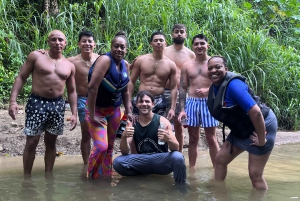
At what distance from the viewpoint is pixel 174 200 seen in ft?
13.1

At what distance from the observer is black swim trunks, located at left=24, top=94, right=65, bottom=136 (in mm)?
4812

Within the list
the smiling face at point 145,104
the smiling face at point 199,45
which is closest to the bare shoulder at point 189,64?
the smiling face at point 199,45

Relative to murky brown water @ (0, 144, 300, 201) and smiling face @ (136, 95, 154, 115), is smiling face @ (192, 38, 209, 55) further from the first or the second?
murky brown water @ (0, 144, 300, 201)

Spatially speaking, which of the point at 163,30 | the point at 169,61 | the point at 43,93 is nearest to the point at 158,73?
the point at 169,61

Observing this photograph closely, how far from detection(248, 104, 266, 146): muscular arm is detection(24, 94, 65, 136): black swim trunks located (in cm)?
226

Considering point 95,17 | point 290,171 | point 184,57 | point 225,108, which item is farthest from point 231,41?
point 225,108

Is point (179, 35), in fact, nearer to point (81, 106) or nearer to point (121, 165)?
point (81, 106)

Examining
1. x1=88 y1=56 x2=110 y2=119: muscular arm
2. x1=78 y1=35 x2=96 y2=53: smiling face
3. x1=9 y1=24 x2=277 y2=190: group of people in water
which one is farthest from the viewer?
x1=78 y1=35 x2=96 y2=53: smiling face

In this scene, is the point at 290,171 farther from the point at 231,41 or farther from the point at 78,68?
the point at 231,41

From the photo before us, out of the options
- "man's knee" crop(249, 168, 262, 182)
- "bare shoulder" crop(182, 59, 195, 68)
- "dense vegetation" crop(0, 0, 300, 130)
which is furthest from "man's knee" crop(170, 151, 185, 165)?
"dense vegetation" crop(0, 0, 300, 130)

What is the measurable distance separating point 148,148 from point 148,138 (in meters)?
0.14

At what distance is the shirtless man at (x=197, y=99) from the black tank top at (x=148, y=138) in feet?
2.24

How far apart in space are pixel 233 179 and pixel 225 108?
4.46 ft

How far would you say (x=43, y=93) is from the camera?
15.9 feet
